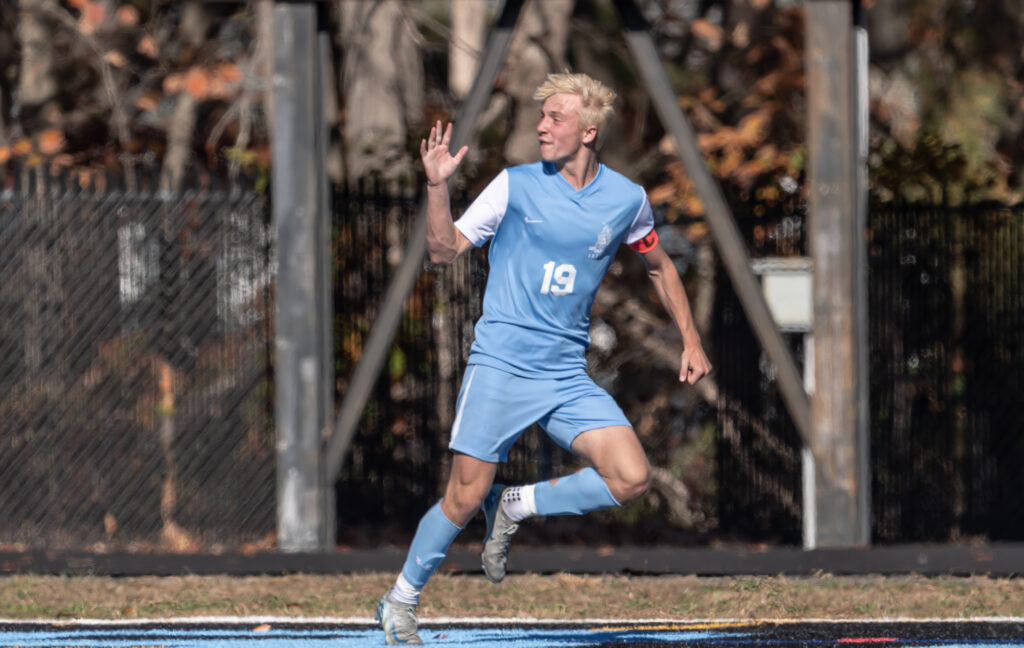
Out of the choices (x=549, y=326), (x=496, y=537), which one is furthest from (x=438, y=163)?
(x=496, y=537)

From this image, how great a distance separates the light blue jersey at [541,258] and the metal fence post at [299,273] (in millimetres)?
3116

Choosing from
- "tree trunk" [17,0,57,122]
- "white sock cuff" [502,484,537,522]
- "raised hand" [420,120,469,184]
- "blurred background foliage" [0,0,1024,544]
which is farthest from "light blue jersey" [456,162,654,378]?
"tree trunk" [17,0,57,122]

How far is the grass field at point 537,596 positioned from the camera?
7270 mm

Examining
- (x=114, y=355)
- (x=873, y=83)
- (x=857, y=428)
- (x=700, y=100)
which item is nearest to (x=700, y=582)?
(x=857, y=428)

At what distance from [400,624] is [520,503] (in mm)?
641

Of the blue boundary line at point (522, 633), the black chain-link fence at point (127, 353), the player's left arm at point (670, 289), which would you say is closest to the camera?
the player's left arm at point (670, 289)

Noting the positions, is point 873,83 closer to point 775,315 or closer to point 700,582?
point 775,315

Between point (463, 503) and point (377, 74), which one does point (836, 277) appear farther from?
point (377, 74)

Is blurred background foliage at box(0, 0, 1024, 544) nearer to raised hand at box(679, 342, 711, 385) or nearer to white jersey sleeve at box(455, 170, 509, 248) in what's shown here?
white jersey sleeve at box(455, 170, 509, 248)

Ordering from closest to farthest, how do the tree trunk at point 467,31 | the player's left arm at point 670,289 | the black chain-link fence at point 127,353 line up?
1. the player's left arm at point 670,289
2. the black chain-link fence at point 127,353
3. the tree trunk at point 467,31

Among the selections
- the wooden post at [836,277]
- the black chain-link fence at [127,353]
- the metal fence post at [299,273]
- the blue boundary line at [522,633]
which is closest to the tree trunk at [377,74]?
the black chain-link fence at [127,353]

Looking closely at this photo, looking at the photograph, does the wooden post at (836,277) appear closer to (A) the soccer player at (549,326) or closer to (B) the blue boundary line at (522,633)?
(B) the blue boundary line at (522,633)

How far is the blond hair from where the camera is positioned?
558cm

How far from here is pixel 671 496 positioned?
1143 centimetres
